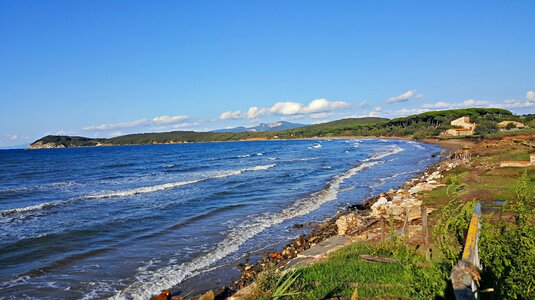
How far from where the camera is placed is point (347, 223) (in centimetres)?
1684

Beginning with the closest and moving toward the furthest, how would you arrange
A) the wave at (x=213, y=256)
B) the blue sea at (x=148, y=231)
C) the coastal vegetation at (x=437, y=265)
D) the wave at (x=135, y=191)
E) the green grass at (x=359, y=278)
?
the coastal vegetation at (x=437, y=265) < the green grass at (x=359, y=278) < the wave at (x=213, y=256) < the blue sea at (x=148, y=231) < the wave at (x=135, y=191)

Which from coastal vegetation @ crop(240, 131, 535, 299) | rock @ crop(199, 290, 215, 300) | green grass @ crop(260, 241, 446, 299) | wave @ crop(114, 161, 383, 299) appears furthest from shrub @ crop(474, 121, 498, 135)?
rock @ crop(199, 290, 215, 300)

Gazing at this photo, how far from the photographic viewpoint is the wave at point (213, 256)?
456 inches

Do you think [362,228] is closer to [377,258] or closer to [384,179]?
[377,258]

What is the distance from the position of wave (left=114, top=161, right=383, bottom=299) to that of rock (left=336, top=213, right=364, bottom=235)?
151 inches

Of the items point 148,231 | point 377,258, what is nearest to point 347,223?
point 377,258

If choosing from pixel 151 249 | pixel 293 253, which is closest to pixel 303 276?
pixel 293 253

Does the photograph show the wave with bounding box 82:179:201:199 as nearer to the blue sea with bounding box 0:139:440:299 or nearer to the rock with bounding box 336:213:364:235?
the blue sea with bounding box 0:139:440:299

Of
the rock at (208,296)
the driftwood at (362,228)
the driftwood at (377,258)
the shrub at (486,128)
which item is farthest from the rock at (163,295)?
the shrub at (486,128)

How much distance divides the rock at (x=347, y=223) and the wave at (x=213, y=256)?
3838mm

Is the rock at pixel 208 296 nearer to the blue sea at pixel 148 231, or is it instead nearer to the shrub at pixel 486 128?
the blue sea at pixel 148 231

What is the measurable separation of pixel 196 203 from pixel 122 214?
4.83 m

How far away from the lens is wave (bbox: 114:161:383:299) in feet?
38.0

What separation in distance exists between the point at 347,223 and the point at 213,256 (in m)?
6.11
